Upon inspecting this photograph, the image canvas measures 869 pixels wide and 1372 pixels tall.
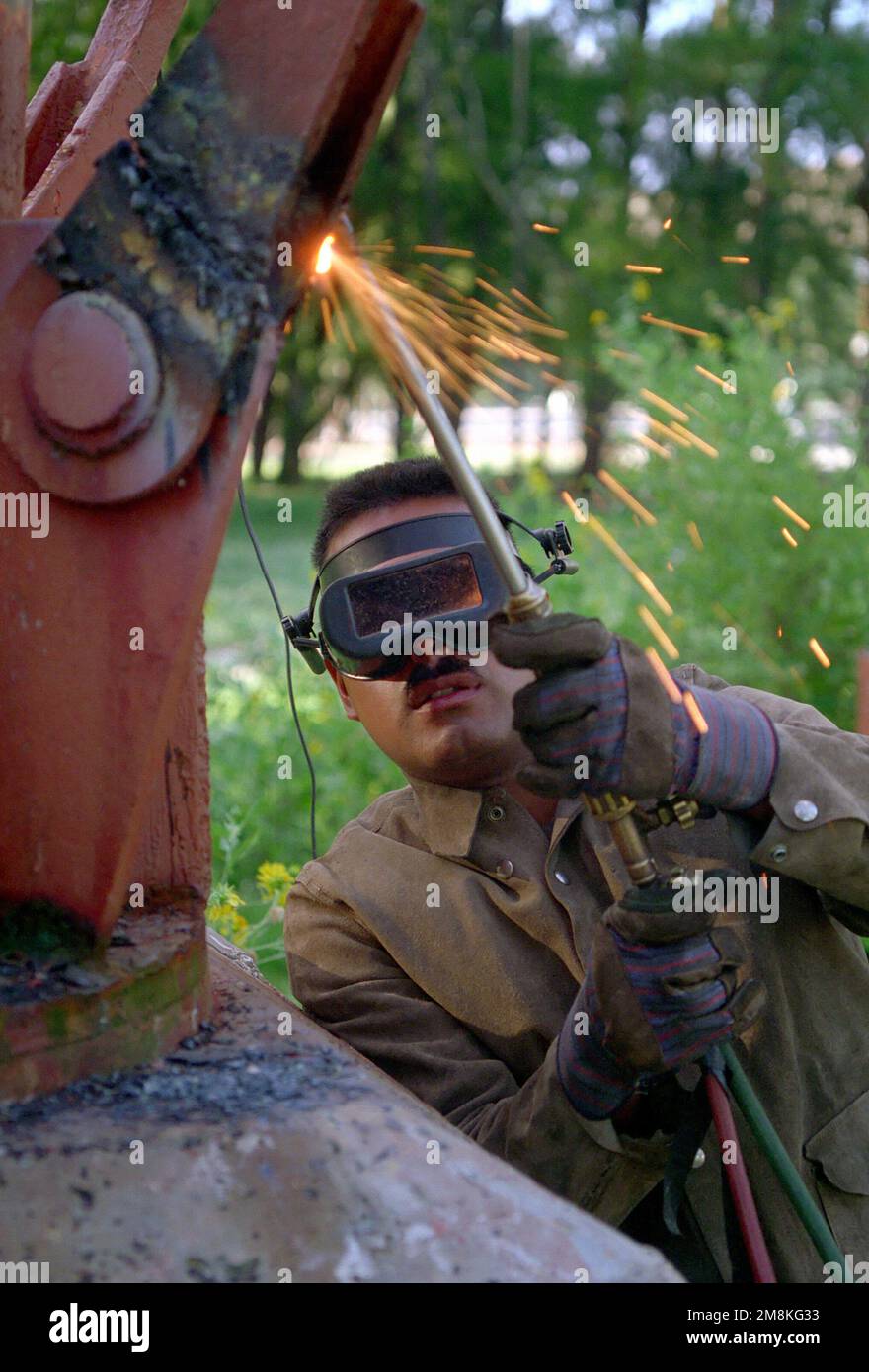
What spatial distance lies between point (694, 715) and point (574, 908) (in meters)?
0.53

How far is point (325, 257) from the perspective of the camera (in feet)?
5.96

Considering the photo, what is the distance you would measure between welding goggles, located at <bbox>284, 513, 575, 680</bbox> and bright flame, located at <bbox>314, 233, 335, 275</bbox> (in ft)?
1.91

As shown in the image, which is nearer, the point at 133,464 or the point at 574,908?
the point at 133,464

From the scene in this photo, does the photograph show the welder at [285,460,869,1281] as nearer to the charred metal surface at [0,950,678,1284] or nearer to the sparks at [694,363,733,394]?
the charred metal surface at [0,950,678,1284]

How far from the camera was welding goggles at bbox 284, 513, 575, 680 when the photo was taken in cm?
236

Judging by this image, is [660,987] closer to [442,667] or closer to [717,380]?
[442,667]

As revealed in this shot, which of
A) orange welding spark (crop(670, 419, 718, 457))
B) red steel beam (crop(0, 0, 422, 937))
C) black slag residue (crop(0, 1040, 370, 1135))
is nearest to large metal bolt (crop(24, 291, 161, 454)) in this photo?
red steel beam (crop(0, 0, 422, 937))

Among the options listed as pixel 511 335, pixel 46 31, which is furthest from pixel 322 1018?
pixel 46 31

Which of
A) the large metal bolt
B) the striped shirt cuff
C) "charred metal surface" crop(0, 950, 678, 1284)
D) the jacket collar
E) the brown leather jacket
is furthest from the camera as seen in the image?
the jacket collar

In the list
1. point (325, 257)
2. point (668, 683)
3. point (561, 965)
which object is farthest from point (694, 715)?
point (325, 257)

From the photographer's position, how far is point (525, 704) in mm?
1839

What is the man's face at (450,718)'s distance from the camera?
246cm
